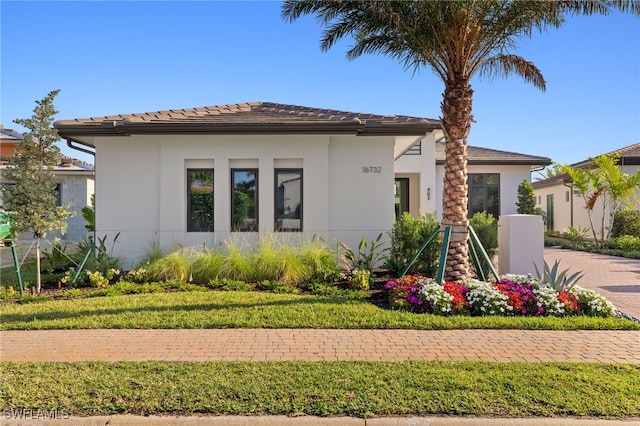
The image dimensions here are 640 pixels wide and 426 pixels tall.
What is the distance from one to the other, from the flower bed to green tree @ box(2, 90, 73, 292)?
23.6 feet

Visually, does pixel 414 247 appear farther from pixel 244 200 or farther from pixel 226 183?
pixel 226 183

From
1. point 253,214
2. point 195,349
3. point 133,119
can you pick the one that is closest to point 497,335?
point 195,349

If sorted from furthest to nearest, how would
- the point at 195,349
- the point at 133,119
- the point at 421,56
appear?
1. the point at 133,119
2. the point at 421,56
3. the point at 195,349

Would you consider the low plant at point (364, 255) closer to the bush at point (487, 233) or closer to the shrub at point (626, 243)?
the bush at point (487, 233)

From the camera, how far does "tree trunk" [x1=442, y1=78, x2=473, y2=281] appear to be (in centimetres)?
864

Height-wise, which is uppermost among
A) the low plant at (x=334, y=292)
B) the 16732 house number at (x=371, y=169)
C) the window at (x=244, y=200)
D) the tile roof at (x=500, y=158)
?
the tile roof at (x=500, y=158)

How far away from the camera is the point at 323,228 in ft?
36.7

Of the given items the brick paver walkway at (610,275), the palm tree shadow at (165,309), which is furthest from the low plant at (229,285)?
the brick paver walkway at (610,275)

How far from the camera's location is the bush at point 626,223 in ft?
59.2

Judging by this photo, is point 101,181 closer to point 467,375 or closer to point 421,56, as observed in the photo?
point 421,56

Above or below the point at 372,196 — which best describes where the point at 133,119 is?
above

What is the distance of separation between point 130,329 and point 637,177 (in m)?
19.5

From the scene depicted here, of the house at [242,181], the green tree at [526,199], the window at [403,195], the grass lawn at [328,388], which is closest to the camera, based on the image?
the grass lawn at [328,388]

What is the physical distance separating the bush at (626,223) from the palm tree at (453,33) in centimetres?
1328
